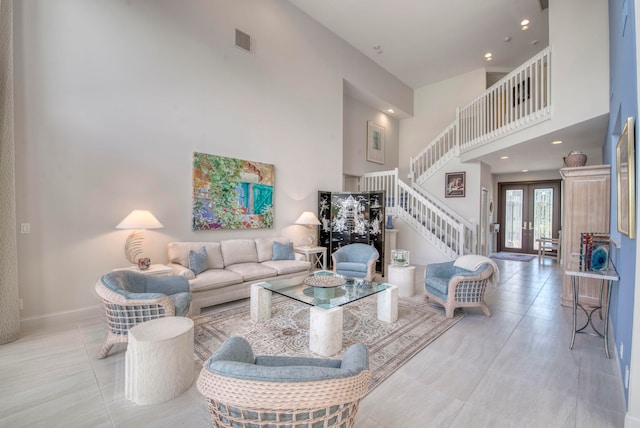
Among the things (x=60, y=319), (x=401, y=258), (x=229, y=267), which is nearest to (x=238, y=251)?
(x=229, y=267)

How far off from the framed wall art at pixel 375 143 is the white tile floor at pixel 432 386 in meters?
6.18

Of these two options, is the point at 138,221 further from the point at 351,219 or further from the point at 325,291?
the point at 351,219

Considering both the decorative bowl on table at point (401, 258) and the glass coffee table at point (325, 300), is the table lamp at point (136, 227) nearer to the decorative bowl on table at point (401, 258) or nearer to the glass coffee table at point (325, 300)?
the glass coffee table at point (325, 300)

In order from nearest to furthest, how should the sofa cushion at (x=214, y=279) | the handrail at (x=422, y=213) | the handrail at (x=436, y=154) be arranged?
the sofa cushion at (x=214, y=279) → the handrail at (x=422, y=213) → the handrail at (x=436, y=154)

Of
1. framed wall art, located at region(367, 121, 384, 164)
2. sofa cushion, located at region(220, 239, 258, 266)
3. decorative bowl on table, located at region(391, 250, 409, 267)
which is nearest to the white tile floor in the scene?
decorative bowl on table, located at region(391, 250, 409, 267)

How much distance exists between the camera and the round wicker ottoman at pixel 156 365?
78.0 inches

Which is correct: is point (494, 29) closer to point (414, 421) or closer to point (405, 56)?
point (405, 56)

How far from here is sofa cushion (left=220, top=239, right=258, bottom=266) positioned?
4496 mm

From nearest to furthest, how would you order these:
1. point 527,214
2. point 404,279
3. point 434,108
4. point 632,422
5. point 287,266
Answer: point 632,422 → point 404,279 → point 287,266 → point 434,108 → point 527,214

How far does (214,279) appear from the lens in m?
3.75

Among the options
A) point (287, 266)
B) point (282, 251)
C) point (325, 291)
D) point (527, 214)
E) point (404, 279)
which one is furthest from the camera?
point (527, 214)

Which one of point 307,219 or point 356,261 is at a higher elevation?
point 307,219

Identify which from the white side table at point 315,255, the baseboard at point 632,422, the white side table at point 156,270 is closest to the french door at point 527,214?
the white side table at point 315,255

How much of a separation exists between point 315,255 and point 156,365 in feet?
14.0
